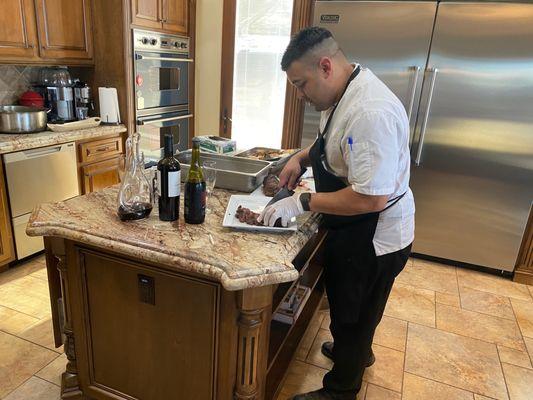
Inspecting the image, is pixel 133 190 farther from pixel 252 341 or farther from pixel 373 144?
pixel 373 144

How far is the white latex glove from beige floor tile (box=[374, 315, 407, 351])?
1325mm

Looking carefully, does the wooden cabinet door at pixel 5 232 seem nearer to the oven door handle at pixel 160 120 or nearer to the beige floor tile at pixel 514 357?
the oven door handle at pixel 160 120

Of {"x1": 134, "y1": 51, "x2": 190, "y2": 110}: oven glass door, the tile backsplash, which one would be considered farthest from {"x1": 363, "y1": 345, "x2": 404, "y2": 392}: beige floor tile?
the tile backsplash

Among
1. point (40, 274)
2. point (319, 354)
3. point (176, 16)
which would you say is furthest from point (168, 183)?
point (176, 16)

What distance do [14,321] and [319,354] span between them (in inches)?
69.4

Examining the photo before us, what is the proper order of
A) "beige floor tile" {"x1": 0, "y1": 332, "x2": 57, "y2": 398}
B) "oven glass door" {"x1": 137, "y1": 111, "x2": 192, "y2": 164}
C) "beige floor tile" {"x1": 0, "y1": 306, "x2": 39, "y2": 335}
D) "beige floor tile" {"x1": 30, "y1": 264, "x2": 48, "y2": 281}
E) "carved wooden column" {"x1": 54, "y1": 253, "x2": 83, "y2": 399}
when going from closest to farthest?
"carved wooden column" {"x1": 54, "y1": 253, "x2": 83, "y2": 399} → "beige floor tile" {"x1": 0, "y1": 332, "x2": 57, "y2": 398} → "beige floor tile" {"x1": 0, "y1": 306, "x2": 39, "y2": 335} → "beige floor tile" {"x1": 30, "y1": 264, "x2": 48, "y2": 281} → "oven glass door" {"x1": 137, "y1": 111, "x2": 192, "y2": 164}

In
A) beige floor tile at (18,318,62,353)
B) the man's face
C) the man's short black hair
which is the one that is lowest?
beige floor tile at (18,318,62,353)

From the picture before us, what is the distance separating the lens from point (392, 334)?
2410 millimetres

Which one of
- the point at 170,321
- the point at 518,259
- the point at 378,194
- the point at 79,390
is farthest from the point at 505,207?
the point at 79,390

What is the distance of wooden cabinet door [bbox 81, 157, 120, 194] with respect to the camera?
322 cm

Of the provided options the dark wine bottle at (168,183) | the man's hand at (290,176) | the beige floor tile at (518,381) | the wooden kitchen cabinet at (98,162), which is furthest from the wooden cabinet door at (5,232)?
the beige floor tile at (518,381)

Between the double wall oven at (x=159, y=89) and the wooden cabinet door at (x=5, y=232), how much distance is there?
1.09 m

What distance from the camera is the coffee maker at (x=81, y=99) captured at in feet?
11.1

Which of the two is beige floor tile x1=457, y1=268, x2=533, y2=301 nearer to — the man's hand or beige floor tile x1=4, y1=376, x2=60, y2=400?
the man's hand
